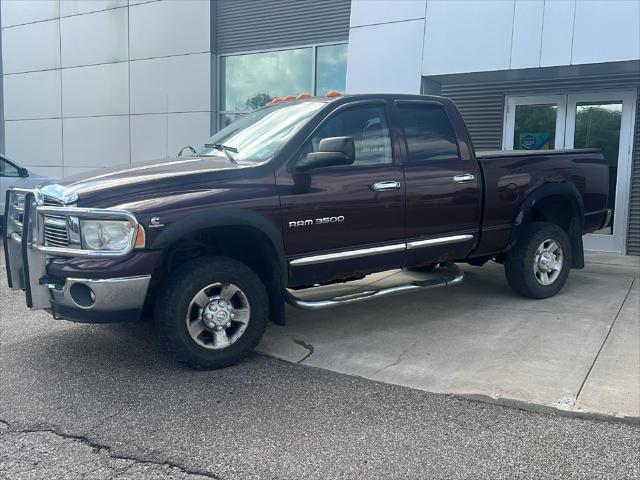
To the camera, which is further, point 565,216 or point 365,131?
point 565,216

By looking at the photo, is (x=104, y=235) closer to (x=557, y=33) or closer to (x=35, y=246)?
(x=35, y=246)

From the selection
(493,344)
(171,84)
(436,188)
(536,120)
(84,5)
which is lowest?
(493,344)

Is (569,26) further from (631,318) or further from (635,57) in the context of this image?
(631,318)

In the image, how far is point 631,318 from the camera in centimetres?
584

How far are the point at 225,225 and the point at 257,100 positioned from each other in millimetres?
9021

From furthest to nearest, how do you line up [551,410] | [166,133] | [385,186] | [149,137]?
[149,137], [166,133], [385,186], [551,410]

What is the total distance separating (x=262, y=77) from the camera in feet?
41.5

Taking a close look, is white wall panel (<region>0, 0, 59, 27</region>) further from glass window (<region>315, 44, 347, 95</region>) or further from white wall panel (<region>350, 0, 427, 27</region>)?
white wall panel (<region>350, 0, 427, 27</region>)

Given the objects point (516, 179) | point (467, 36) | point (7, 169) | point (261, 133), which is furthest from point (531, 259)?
point (7, 169)

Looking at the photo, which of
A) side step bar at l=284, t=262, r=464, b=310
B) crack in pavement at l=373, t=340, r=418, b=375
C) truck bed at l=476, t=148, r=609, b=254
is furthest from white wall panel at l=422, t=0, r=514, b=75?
crack in pavement at l=373, t=340, r=418, b=375

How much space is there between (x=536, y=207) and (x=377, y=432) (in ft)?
12.6

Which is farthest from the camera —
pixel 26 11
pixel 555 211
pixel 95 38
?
pixel 26 11

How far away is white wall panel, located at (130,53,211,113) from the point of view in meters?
13.0

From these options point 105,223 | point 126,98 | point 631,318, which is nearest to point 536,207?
point 631,318
